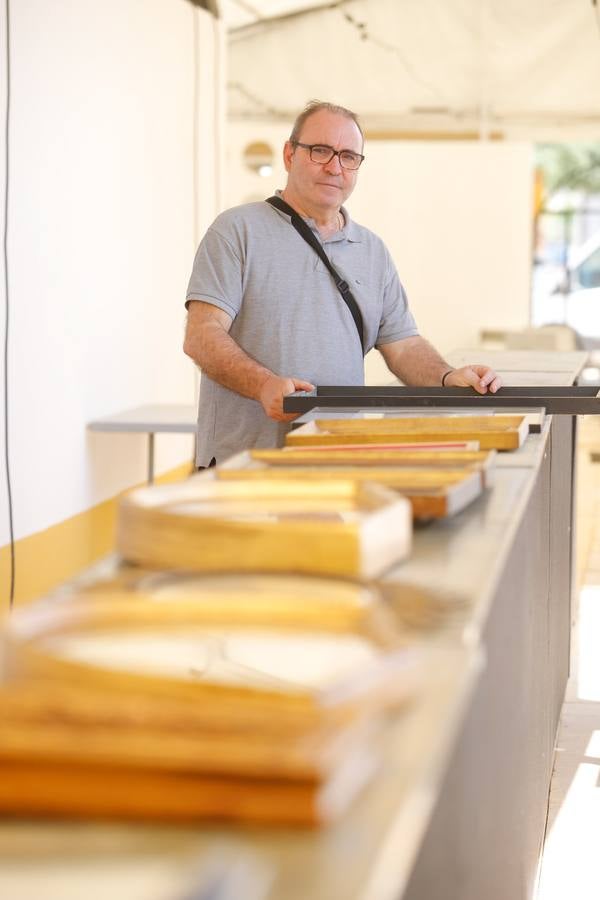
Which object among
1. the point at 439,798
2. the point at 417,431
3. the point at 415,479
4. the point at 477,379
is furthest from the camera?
the point at 477,379

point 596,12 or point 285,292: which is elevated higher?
point 596,12

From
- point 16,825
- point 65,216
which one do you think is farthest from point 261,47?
point 16,825

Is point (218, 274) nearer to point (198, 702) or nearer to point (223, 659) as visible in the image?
point (223, 659)

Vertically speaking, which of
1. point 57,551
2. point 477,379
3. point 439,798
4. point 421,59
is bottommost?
point 57,551

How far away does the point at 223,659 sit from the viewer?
1022 mm

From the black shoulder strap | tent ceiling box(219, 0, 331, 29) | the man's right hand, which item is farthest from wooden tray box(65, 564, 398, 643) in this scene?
tent ceiling box(219, 0, 331, 29)

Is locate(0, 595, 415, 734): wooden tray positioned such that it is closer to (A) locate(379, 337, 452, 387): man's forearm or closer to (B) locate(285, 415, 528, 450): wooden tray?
(B) locate(285, 415, 528, 450): wooden tray

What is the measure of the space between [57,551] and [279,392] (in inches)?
97.4

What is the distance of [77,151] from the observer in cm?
525

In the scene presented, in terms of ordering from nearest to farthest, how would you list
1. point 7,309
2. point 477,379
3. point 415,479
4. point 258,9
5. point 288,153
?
point 415,479 → point 477,379 → point 288,153 → point 7,309 → point 258,9

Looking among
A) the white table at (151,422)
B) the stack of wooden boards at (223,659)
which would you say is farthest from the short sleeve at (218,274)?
the white table at (151,422)

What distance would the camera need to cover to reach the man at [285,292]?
3.25 metres

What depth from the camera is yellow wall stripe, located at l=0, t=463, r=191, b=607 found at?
4703 millimetres

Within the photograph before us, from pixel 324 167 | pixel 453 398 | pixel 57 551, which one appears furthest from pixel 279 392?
pixel 57 551
